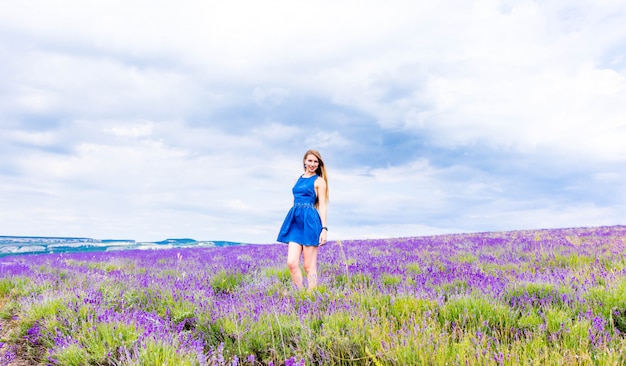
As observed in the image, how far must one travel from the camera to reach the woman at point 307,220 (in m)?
5.34

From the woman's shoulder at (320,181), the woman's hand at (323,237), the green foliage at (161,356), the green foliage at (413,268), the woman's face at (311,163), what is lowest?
the green foliage at (161,356)

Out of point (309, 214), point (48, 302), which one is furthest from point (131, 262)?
point (309, 214)

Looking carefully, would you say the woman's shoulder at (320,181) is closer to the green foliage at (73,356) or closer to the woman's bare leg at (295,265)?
the woman's bare leg at (295,265)

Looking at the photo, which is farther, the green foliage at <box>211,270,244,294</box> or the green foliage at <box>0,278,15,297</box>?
the green foliage at <box>0,278,15,297</box>

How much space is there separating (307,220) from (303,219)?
0.22ft

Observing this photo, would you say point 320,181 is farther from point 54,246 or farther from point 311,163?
point 54,246

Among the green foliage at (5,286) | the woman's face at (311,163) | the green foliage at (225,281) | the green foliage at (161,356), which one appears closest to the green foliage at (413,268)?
the woman's face at (311,163)

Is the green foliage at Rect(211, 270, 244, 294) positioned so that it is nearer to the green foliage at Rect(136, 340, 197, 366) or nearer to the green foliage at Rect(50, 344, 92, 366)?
the green foliage at Rect(50, 344, 92, 366)

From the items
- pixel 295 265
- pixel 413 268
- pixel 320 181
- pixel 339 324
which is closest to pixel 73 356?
pixel 339 324

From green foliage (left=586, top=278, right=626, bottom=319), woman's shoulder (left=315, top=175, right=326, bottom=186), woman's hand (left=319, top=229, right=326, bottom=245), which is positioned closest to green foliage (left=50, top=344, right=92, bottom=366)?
woman's hand (left=319, top=229, right=326, bottom=245)

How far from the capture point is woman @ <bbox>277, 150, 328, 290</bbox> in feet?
17.5

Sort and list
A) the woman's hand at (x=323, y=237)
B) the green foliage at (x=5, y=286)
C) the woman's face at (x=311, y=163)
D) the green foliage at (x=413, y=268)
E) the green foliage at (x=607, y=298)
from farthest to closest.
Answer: the green foliage at (x=5, y=286)
the green foliage at (x=413, y=268)
the woman's face at (x=311, y=163)
the woman's hand at (x=323, y=237)
the green foliage at (x=607, y=298)

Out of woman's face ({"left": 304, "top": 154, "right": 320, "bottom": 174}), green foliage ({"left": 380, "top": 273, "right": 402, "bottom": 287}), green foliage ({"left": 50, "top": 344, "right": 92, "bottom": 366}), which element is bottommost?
green foliage ({"left": 50, "top": 344, "right": 92, "bottom": 366})

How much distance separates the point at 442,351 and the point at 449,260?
5234 millimetres
